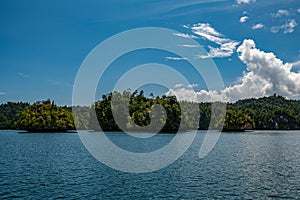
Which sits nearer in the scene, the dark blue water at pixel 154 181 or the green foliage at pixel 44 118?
the dark blue water at pixel 154 181

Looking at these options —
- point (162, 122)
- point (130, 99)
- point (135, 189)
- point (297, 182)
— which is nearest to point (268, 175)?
point (297, 182)

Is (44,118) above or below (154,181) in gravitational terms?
above

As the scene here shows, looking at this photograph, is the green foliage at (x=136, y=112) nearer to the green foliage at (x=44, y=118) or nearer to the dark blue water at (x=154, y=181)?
the green foliage at (x=44, y=118)

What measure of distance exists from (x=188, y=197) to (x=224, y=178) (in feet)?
27.9

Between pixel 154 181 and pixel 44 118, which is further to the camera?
pixel 44 118

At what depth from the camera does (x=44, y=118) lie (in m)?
163

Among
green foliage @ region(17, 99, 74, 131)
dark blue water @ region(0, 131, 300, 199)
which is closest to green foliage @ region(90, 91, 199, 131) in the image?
green foliage @ region(17, 99, 74, 131)

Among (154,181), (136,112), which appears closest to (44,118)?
(136,112)

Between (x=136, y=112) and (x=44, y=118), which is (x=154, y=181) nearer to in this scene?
(x=136, y=112)

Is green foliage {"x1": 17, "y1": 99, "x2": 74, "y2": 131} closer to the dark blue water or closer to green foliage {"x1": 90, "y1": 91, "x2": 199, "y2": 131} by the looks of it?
green foliage {"x1": 90, "y1": 91, "x2": 199, "y2": 131}

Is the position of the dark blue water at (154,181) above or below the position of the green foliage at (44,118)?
below

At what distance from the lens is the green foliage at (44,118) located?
160750mm

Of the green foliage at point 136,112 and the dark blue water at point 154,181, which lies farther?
the green foliage at point 136,112

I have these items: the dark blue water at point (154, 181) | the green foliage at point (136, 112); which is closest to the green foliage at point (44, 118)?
the green foliage at point (136, 112)
